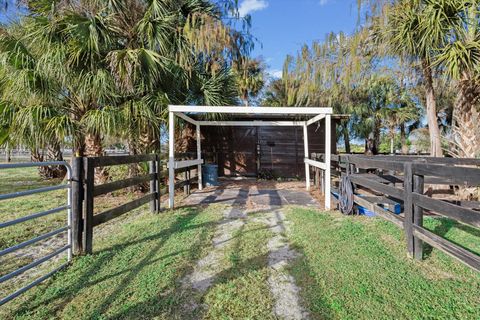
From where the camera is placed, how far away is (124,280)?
2424mm

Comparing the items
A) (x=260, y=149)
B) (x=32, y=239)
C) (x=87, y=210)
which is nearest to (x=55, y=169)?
(x=260, y=149)

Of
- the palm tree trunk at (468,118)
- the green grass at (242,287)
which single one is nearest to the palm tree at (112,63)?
the green grass at (242,287)

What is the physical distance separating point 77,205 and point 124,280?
108cm

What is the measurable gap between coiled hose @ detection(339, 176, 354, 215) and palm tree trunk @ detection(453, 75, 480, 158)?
323 centimetres

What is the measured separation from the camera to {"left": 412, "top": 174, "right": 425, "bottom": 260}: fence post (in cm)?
279

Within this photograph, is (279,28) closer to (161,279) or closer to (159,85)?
(159,85)

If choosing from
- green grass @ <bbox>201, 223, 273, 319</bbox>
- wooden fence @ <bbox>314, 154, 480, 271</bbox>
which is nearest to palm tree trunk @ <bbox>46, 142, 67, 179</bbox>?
green grass @ <bbox>201, 223, 273, 319</bbox>

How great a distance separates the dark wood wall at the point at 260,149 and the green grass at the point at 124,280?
21.2 ft

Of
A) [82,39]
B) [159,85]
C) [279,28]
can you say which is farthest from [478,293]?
[279,28]

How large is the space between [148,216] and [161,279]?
7.99ft

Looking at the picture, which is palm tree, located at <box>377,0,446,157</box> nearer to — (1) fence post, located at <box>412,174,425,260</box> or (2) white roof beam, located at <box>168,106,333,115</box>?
(2) white roof beam, located at <box>168,106,333,115</box>

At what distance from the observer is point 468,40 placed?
506cm

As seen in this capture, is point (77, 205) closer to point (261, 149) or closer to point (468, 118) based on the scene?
point (468, 118)

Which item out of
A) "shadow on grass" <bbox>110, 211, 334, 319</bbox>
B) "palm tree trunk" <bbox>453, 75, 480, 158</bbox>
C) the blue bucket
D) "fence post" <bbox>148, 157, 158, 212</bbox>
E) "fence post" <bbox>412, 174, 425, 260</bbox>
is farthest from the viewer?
the blue bucket
